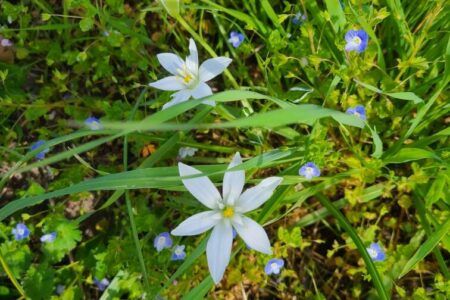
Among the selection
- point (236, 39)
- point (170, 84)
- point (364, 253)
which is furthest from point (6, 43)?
point (364, 253)

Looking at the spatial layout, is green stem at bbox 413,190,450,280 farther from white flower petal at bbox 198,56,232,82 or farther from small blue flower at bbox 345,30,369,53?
white flower petal at bbox 198,56,232,82

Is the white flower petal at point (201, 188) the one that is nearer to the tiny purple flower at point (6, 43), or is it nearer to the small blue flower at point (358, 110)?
the small blue flower at point (358, 110)

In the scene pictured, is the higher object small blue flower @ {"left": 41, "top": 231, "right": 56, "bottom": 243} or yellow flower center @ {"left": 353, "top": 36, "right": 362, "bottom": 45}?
yellow flower center @ {"left": 353, "top": 36, "right": 362, "bottom": 45}

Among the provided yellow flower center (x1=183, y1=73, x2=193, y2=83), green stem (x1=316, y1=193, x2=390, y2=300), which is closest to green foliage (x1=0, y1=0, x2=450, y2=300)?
green stem (x1=316, y1=193, x2=390, y2=300)

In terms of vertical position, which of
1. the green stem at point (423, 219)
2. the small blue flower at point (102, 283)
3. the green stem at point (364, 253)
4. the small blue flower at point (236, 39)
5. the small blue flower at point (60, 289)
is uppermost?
the small blue flower at point (236, 39)

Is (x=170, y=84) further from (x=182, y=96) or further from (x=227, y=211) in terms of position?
(x=227, y=211)

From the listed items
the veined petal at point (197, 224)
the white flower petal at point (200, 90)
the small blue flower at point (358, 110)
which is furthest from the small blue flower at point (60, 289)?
the small blue flower at point (358, 110)
